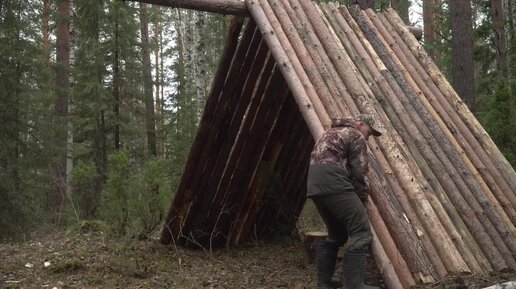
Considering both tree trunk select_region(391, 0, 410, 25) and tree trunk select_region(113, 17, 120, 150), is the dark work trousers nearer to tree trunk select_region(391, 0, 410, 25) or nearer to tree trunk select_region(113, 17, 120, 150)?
tree trunk select_region(113, 17, 120, 150)

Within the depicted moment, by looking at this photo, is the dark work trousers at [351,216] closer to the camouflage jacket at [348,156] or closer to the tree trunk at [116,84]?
the camouflage jacket at [348,156]

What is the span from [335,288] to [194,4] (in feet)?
12.9

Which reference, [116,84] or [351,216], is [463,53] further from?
[116,84]

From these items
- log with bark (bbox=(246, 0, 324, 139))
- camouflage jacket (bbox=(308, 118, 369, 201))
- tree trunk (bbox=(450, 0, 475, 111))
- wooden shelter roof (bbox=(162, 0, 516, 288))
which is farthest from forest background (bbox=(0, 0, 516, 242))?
camouflage jacket (bbox=(308, 118, 369, 201))

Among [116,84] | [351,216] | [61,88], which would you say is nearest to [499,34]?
[116,84]

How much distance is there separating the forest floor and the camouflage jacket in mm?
1507

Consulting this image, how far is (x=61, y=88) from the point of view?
47.3 feet

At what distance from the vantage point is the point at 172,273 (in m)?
6.84

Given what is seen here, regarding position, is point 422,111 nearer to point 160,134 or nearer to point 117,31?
point 117,31

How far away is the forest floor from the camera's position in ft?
20.7

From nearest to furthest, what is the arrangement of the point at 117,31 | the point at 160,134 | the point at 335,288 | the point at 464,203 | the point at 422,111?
the point at 335,288, the point at 464,203, the point at 422,111, the point at 117,31, the point at 160,134

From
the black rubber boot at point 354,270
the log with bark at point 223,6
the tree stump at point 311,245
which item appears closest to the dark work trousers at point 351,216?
the black rubber boot at point 354,270

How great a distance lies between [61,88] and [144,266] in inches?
355

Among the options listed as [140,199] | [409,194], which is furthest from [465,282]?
[140,199]
